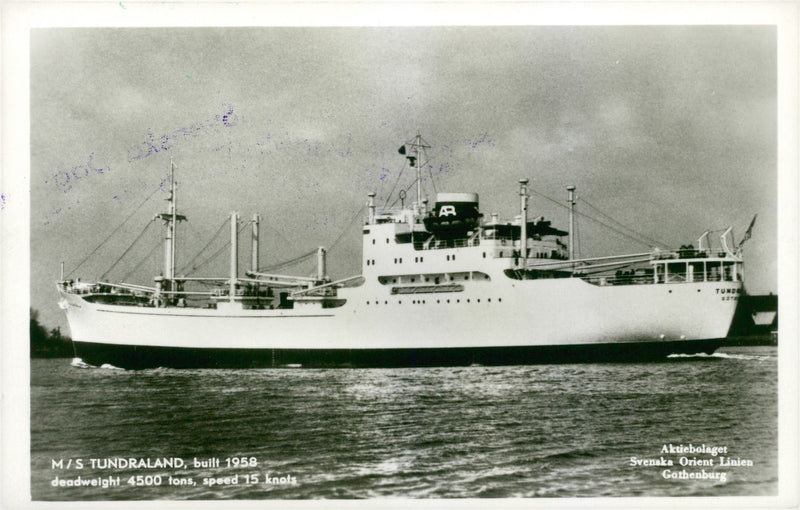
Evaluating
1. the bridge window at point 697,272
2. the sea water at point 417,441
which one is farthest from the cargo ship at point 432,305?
the sea water at point 417,441

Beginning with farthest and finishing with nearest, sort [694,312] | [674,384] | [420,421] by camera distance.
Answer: [694,312], [674,384], [420,421]

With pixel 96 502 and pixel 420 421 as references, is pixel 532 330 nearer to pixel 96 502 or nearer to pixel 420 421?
pixel 420 421

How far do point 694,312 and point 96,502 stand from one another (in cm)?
1164

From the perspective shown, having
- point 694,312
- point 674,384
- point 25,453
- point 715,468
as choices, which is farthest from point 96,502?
point 694,312

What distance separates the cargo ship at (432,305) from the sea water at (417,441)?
2.36 metres

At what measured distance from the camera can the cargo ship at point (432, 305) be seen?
15461 millimetres

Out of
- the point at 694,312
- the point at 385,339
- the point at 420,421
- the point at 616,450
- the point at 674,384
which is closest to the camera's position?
the point at 616,450

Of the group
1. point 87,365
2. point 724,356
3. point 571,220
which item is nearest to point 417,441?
point 571,220

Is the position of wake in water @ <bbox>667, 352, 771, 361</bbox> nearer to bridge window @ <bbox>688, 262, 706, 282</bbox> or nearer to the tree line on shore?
bridge window @ <bbox>688, 262, 706, 282</bbox>

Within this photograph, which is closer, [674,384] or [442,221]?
[674,384]

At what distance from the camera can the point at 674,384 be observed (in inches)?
495

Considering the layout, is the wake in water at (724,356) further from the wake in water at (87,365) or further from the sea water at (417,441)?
the wake in water at (87,365)

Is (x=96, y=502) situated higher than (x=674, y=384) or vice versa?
(x=674, y=384)

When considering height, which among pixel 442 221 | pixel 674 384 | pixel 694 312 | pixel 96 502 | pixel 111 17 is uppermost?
pixel 111 17
